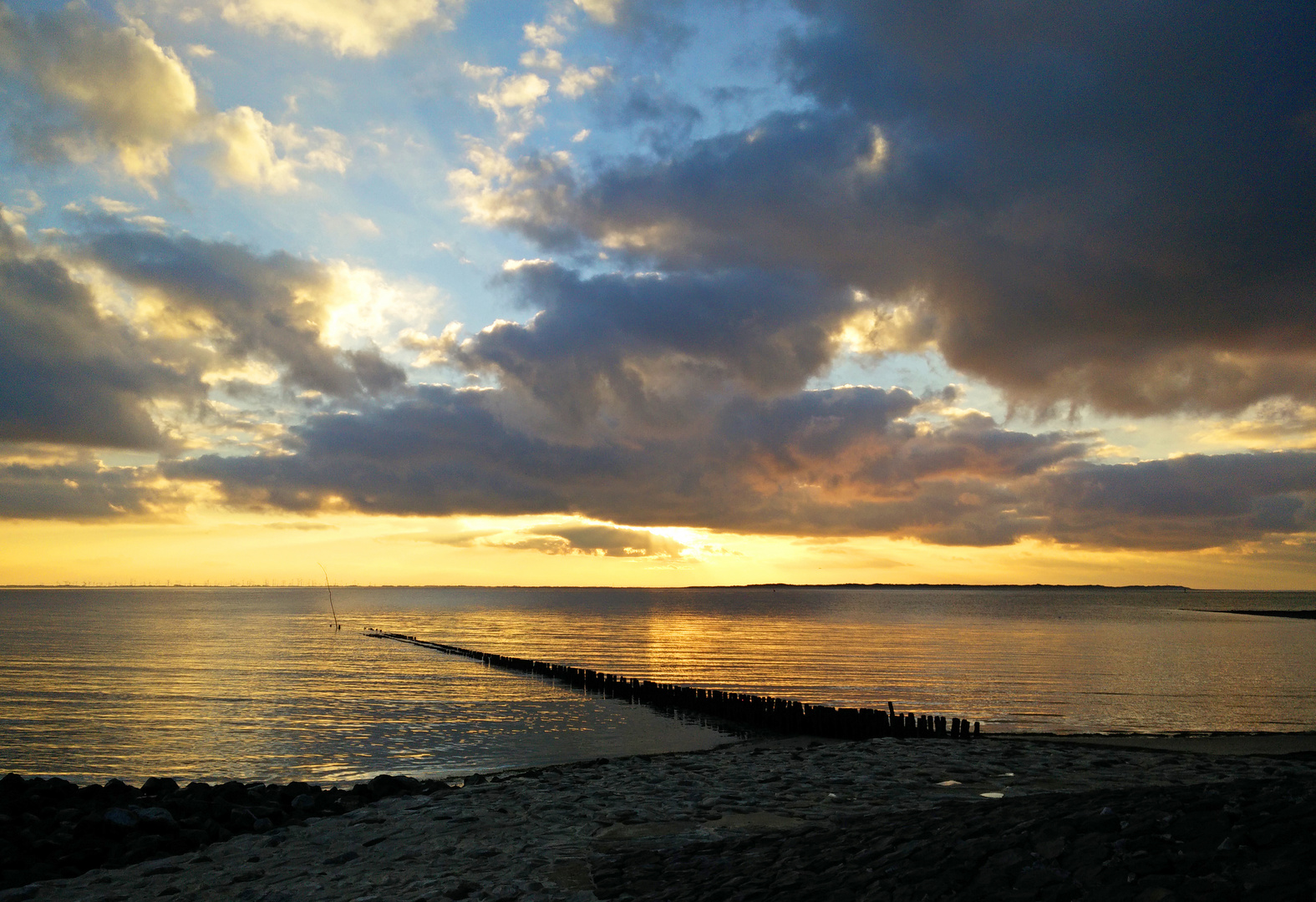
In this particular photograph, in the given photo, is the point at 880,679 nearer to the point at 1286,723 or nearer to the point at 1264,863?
the point at 1286,723

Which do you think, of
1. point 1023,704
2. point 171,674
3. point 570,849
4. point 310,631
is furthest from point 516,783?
point 310,631

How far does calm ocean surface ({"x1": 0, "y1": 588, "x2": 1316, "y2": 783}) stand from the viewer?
26.5m

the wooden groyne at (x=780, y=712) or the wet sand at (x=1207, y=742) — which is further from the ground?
the wet sand at (x=1207, y=742)

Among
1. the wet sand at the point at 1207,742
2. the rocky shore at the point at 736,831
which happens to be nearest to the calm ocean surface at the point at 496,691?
the wet sand at the point at 1207,742

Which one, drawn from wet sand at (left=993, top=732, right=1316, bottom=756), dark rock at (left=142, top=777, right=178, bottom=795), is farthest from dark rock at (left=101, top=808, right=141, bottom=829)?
wet sand at (left=993, top=732, right=1316, bottom=756)

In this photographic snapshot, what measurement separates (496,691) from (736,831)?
33.2 m

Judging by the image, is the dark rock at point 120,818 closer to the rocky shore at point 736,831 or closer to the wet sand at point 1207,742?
the rocky shore at point 736,831

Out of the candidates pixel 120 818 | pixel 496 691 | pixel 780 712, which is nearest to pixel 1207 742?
pixel 780 712

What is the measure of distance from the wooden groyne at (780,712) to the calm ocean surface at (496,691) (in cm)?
150

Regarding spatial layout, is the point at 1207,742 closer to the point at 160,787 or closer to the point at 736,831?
the point at 736,831

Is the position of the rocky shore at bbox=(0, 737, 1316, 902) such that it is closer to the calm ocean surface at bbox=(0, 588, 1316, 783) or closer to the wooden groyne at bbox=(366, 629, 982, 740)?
the wooden groyne at bbox=(366, 629, 982, 740)

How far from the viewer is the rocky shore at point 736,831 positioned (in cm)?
Answer: 718

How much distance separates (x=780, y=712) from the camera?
30.7 m

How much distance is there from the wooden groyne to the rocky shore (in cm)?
447
